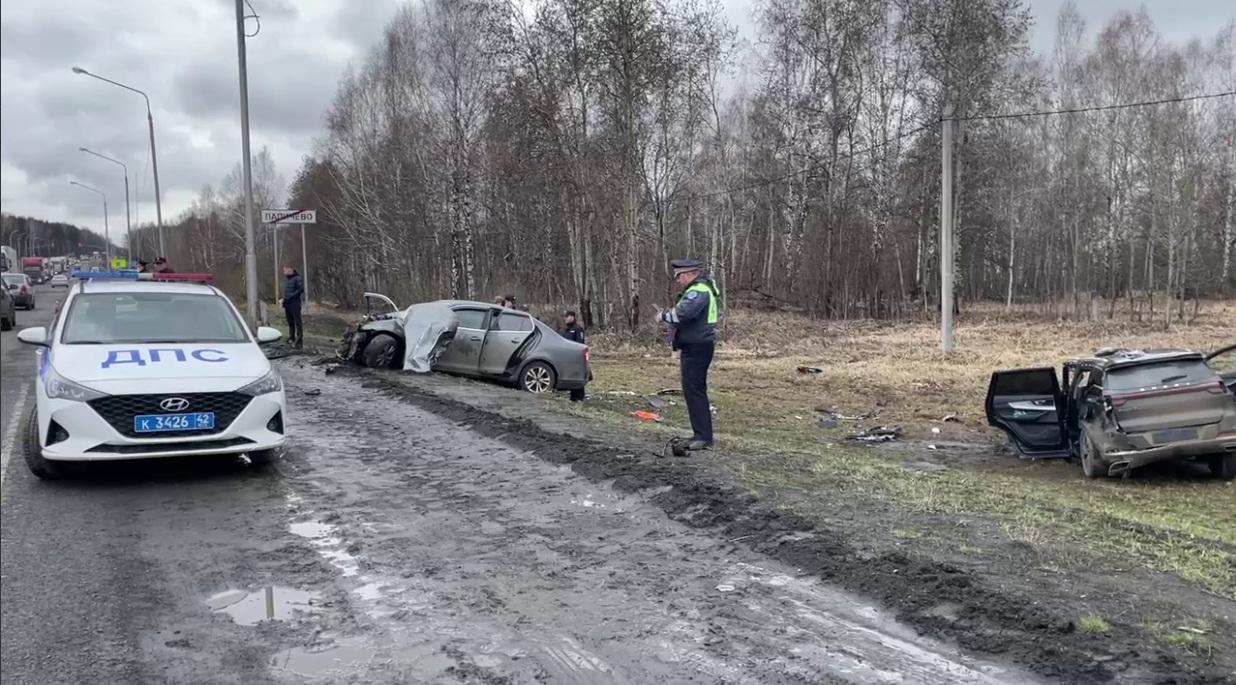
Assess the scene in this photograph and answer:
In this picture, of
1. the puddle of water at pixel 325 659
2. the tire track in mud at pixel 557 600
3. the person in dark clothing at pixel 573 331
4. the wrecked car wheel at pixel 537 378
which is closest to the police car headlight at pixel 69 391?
the tire track in mud at pixel 557 600

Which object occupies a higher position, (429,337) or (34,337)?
(34,337)

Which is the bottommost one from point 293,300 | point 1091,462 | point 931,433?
point 931,433

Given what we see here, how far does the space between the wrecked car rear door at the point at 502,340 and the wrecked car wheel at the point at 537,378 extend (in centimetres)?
34

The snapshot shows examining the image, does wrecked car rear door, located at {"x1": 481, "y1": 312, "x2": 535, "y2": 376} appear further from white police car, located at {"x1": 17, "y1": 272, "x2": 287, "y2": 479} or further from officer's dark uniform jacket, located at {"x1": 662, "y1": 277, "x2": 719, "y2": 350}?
officer's dark uniform jacket, located at {"x1": 662, "y1": 277, "x2": 719, "y2": 350}

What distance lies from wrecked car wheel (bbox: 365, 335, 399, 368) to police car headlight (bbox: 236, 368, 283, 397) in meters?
7.43

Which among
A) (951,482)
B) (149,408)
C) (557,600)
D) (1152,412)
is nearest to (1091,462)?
(1152,412)

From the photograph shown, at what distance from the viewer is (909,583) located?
4477 mm

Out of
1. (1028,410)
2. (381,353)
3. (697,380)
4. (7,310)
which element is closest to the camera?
(697,380)

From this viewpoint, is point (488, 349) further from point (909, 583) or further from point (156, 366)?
point (909, 583)

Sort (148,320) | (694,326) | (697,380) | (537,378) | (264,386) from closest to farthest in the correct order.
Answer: (264,386), (148,320), (694,326), (697,380), (537,378)

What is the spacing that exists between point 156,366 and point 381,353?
805 centimetres

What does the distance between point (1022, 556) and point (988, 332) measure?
2831 cm

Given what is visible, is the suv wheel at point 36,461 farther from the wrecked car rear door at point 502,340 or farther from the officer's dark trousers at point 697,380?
the wrecked car rear door at point 502,340

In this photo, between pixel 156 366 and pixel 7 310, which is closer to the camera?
pixel 156 366
